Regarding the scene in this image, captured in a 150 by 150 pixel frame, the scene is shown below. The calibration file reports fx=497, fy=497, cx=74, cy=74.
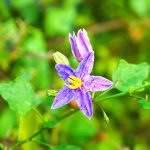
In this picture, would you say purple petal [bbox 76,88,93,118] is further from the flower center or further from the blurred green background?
the blurred green background

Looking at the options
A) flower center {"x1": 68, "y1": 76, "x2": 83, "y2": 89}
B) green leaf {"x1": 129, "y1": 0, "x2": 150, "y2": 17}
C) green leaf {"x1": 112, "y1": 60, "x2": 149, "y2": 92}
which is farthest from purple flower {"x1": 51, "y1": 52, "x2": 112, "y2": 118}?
green leaf {"x1": 129, "y1": 0, "x2": 150, "y2": 17}

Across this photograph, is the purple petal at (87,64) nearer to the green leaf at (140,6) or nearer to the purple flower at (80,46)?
the purple flower at (80,46)

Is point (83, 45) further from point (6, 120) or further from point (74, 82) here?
point (6, 120)

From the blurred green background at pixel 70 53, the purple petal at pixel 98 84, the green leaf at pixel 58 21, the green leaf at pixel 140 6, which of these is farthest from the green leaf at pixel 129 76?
the green leaf at pixel 140 6

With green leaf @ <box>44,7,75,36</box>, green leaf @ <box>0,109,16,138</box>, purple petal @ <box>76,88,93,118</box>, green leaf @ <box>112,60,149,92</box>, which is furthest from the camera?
green leaf @ <box>44,7,75,36</box>

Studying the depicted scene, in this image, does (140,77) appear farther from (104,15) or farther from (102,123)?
(104,15)
